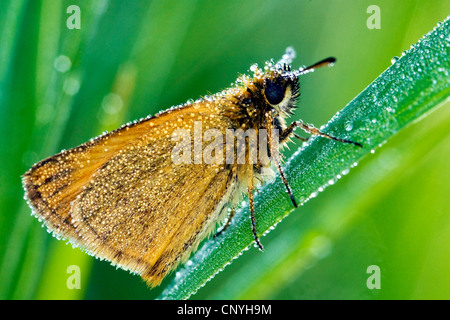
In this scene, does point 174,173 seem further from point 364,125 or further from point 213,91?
point 364,125

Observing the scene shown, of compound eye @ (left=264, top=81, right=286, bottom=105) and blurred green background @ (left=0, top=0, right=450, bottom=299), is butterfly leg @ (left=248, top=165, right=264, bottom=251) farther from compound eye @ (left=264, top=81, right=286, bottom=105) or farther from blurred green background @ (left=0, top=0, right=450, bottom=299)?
compound eye @ (left=264, top=81, right=286, bottom=105)

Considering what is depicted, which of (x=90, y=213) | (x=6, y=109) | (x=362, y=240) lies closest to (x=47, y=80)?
(x=6, y=109)

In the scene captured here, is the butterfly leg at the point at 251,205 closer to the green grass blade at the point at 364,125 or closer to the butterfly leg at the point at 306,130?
the green grass blade at the point at 364,125

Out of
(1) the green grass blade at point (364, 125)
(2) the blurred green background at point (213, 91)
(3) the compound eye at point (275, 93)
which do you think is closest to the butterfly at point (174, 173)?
(3) the compound eye at point (275, 93)

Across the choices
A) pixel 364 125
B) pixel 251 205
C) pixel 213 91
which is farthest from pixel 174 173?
pixel 364 125

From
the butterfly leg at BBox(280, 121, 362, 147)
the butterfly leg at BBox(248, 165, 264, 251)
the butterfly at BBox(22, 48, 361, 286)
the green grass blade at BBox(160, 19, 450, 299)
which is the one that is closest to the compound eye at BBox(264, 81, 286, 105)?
the butterfly at BBox(22, 48, 361, 286)
